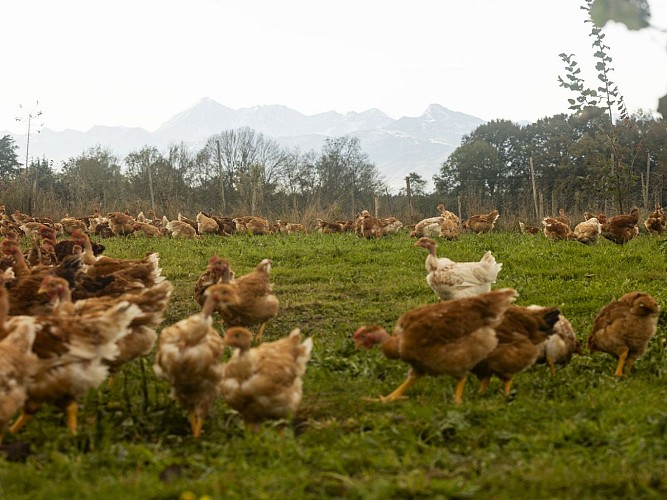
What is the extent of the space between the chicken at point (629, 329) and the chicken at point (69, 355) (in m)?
5.43

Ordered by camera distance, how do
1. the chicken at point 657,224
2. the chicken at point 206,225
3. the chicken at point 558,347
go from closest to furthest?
1. the chicken at point 558,347
2. the chicken at point 657,224
3. the chicken at point 206,225

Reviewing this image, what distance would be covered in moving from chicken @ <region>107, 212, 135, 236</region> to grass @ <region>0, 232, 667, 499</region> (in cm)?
1174

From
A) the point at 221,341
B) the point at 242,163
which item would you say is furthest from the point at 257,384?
the point at 242,163

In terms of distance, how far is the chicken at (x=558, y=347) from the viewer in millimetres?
7297

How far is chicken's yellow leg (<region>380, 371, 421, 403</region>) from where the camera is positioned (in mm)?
6328

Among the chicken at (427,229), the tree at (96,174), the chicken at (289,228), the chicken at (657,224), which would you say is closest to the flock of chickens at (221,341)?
the chicken at (427,229)

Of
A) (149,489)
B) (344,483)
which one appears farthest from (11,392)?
(344,483)

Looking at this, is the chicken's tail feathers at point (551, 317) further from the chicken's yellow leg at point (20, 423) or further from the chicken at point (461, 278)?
the chicken's yellow leg at point (20, 423)

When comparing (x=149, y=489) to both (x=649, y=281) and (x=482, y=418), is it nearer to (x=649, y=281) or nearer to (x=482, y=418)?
(x=482, y=418)

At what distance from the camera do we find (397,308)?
34.8 ft

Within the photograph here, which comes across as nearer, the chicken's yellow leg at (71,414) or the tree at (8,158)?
the chicken's yellow leg at (71,414)

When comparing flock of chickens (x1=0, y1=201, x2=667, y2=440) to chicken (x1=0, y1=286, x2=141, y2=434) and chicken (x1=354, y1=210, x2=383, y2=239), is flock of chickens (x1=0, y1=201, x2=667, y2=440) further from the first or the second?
chicken (x1=354, y1=210, x2=383, y2=239)

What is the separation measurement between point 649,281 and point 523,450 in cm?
848

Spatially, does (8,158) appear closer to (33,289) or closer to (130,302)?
(33,289)
